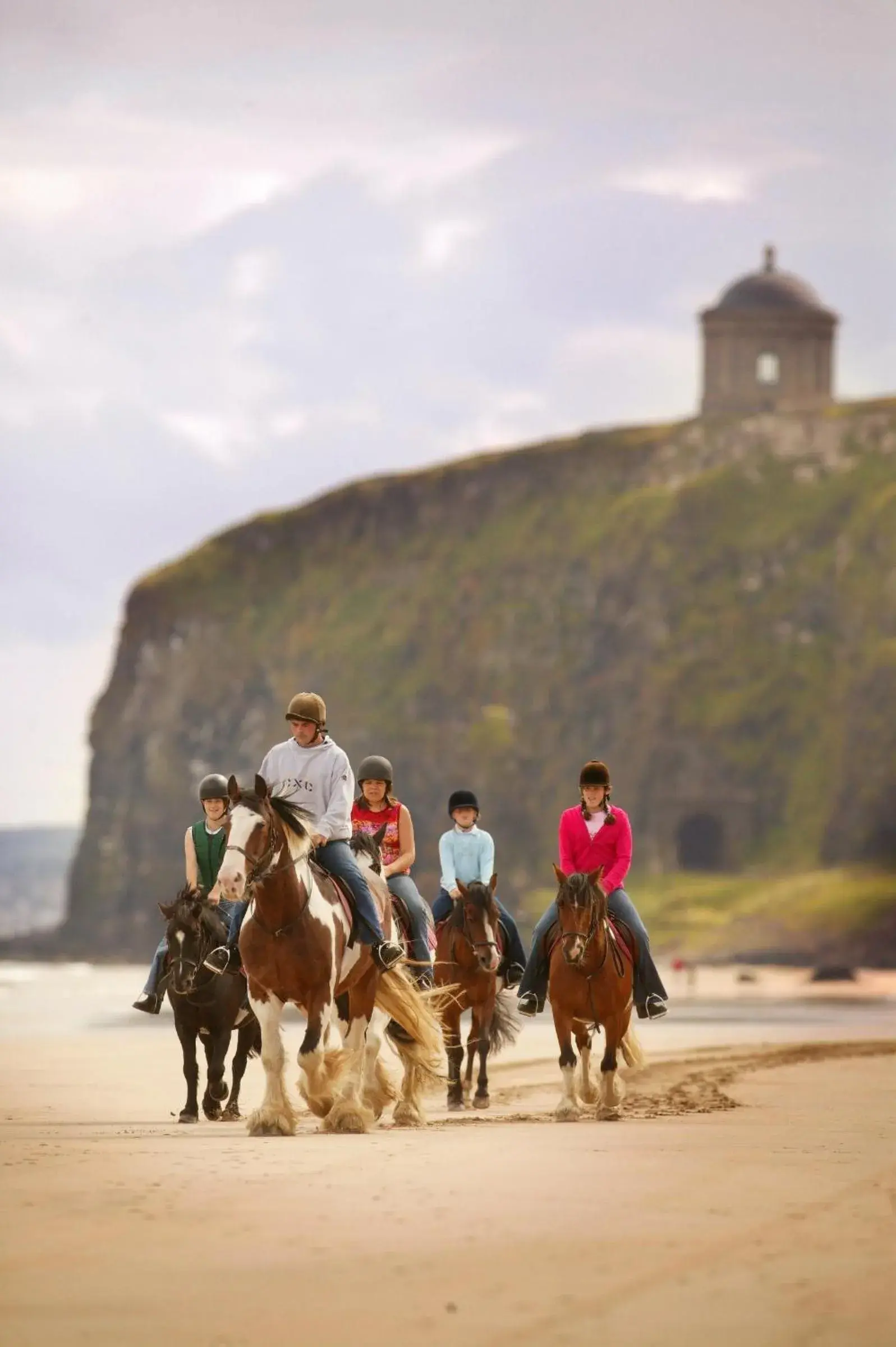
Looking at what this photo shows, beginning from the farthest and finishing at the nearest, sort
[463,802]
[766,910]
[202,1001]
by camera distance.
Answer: [766,910]
[463,802]
[202,1001]

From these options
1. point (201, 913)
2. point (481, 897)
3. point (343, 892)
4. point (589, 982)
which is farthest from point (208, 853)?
point (589, 982)

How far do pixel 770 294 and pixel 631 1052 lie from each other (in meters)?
155

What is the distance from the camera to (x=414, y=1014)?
17828mm

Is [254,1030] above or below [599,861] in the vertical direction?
below

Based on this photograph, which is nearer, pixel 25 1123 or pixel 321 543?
pixel 25 1123

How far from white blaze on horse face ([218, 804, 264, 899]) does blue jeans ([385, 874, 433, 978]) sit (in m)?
2.77

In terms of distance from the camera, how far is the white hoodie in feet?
54.6

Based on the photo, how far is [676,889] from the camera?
4783 inches

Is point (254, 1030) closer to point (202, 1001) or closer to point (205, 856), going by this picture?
point (202, 1001)

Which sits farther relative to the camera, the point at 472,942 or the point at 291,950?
the point at 472,942

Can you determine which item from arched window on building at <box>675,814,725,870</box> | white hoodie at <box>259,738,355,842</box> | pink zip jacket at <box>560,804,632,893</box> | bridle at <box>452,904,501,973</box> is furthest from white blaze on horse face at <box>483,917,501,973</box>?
arched window on building at <box>675,814,725,870</box>

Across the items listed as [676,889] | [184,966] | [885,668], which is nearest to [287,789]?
[184,966]

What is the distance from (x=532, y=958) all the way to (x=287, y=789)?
111 inches

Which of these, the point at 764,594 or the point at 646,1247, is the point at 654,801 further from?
the point at 646,1247
